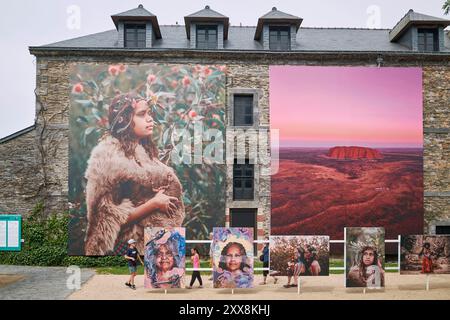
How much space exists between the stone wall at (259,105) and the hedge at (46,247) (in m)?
0.64

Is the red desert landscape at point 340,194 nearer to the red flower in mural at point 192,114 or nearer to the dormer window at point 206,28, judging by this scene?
the red flower in mural at point 192,114

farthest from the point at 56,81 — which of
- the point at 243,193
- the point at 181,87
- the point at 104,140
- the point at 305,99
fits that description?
the point at 305,99

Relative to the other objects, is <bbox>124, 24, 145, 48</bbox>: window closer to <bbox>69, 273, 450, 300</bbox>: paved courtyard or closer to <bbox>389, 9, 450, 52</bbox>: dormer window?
<bbox>69, 273, 450, 300</bbox>: paved courtyard

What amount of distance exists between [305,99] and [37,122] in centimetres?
1139

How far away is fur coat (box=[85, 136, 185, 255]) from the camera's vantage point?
19031 mm

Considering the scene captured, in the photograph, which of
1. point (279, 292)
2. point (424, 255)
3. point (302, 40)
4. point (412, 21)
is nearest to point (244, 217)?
point (279, 292)

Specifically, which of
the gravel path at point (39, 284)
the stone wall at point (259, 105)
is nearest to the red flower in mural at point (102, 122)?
the stone wall at point (259, 105)

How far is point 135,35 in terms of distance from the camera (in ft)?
69.2

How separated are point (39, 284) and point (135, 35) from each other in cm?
1163

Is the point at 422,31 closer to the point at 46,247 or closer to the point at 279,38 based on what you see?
the point at 279,38

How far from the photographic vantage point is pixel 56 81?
2011 cm

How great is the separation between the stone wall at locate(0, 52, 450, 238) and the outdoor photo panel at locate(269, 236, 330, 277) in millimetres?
6502

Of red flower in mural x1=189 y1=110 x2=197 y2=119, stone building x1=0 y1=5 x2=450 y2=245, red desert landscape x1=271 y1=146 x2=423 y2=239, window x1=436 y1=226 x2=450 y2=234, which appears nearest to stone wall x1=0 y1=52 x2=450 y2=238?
stone building x1=0 y1=5 x2=450 y2=245

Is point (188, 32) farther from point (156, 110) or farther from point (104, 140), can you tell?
point (104, 140)
